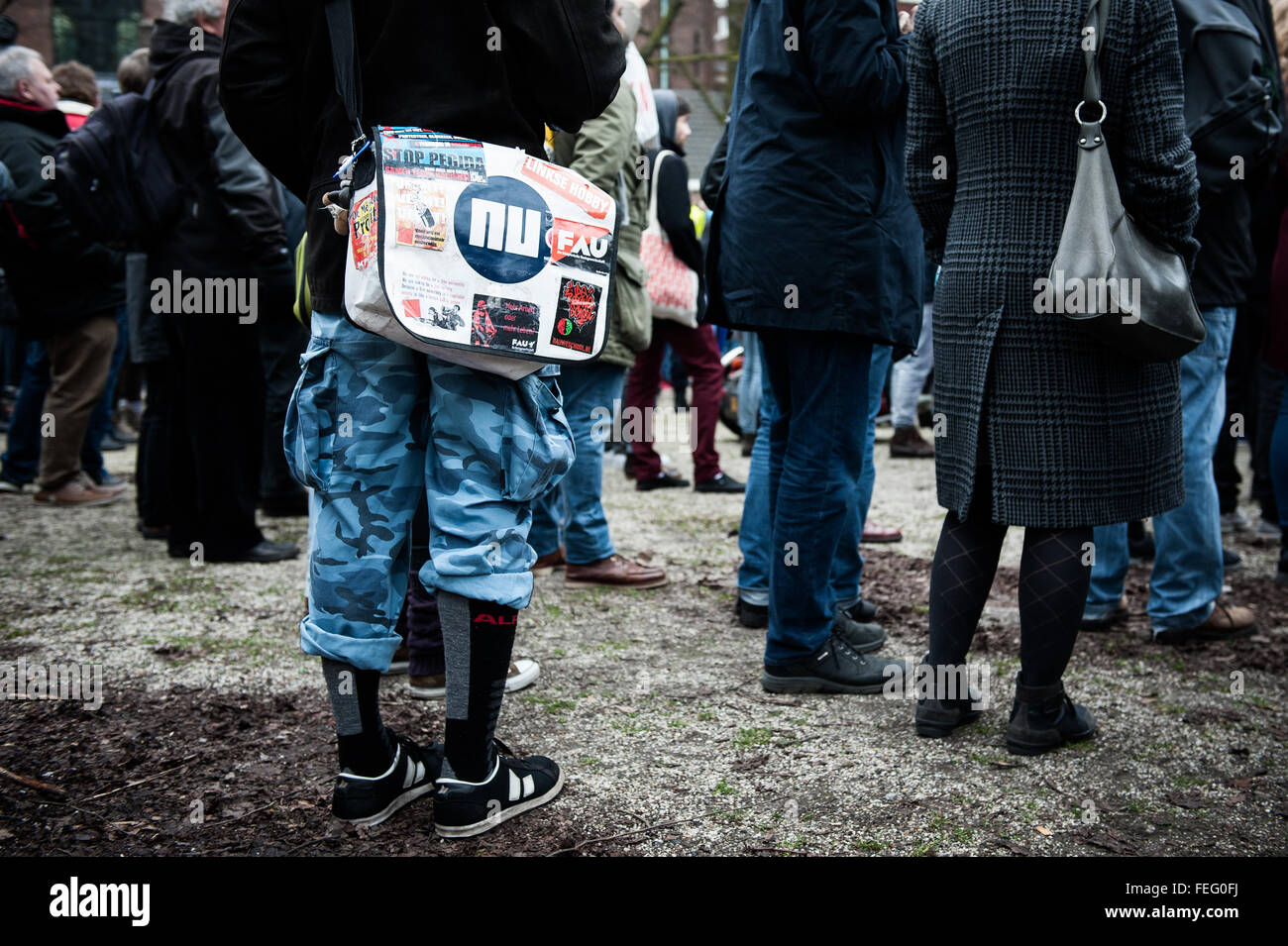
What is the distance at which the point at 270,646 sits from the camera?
12.1 feet

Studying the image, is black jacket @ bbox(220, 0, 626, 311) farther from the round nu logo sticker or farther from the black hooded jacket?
the black hooded jacket

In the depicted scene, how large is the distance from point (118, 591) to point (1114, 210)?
12.4 ft

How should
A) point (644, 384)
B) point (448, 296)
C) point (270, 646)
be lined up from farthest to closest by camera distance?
point (644, 384) → point (270, 646) → point (448, 296)

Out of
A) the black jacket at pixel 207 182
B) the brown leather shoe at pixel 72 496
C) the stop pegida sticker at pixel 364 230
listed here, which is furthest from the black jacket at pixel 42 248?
the stop pegida sticker at pixel 364 230

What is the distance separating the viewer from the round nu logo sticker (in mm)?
2086

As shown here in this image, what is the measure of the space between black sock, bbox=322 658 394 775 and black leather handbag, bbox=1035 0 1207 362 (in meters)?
1.75

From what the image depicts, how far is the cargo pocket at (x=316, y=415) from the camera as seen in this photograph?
7.34 ft

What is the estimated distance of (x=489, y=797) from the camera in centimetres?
236

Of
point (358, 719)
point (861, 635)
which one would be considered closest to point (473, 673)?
point (358, 719)

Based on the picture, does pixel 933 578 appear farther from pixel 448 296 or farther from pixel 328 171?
pixel 328 171

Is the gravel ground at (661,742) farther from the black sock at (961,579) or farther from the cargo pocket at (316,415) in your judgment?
the cargo pocket at (316,415)

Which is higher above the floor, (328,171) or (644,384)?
(328,171)

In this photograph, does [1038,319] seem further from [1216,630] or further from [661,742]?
[1216,630]
